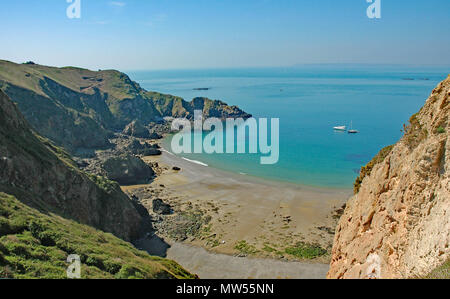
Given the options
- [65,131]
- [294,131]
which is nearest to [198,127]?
[294,131]

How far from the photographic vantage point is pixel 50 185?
78.8 feet

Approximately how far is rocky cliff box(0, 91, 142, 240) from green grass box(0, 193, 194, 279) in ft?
11.4

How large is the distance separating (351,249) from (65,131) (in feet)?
236

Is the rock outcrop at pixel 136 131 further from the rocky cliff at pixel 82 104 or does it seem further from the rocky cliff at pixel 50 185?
the rocky cliff at pixel 50 185

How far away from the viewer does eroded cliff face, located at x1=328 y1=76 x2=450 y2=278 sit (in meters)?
10.2

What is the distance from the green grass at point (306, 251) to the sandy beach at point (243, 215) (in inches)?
21.0

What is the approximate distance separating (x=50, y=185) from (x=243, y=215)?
75.2 feet

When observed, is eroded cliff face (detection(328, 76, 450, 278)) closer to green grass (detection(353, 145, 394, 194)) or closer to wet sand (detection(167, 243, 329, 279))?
green grass (detection(353, 145, 394, 194))

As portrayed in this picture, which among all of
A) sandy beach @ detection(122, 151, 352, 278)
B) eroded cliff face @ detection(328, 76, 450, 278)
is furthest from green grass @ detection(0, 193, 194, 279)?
sandy beach @ detection(122, 151, 352, 278)

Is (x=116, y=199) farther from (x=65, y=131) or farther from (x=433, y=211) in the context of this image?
(x=65, y=131)

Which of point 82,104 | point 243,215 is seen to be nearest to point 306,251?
point 243,215

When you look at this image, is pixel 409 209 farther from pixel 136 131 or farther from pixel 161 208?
pixel 136 131
